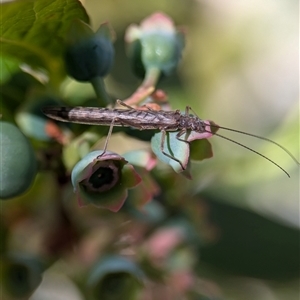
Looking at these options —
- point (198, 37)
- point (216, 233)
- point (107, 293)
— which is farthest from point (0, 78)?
point (198, 37)

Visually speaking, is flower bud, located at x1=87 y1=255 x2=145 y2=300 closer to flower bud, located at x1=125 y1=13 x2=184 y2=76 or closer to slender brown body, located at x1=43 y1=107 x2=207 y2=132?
slender brown body, located at x1=43 y1=107 x2=207 y2=132

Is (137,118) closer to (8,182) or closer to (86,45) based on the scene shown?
(86,45)

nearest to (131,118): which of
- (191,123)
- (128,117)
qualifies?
(128,117)

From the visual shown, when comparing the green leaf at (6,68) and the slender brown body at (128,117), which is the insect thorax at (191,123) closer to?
the slender brown body at (128,117)

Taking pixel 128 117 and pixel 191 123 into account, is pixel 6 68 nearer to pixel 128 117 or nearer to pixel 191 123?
pixel 128 117

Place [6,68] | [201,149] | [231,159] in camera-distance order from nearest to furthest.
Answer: [201,149] < [6,68] < [231,159]

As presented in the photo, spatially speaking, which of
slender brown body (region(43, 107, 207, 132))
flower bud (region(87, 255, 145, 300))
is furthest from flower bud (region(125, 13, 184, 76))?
flower bud (region(87, 255, 145, 300))

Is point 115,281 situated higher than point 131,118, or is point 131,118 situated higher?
point 131,118
